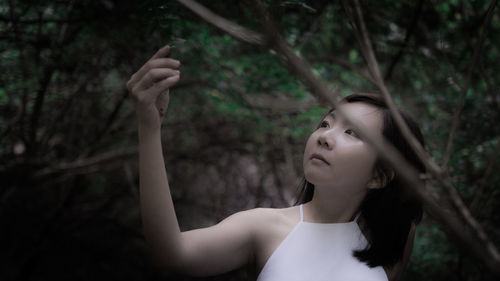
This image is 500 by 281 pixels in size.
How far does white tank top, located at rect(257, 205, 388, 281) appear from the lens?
140cm

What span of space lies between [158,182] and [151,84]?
0.27m

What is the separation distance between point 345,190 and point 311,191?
0.29 m

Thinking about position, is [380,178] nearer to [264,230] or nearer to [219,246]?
[264,230]

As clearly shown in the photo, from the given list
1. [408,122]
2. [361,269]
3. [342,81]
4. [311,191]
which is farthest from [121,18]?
[342,81]

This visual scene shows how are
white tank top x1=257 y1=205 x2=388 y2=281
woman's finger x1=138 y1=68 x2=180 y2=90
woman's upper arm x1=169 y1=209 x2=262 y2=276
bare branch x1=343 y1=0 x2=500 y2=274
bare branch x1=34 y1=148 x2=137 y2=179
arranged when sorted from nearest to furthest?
bare branch x1=343 y1=0 x2=500 y2=274 < woman's finger x1=138 y1=68 x2=180 y2=90 < woman's upper arm x1=169 y1=209 x2=262 y2=276 < white tank top x1=257 y1=205 x2=388 y2=281 < bare branch x1=34 y1=148 x2=137 y2=179

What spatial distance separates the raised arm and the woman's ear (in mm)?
729

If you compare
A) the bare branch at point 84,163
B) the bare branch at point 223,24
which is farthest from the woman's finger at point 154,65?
the bare branch at point 84,163

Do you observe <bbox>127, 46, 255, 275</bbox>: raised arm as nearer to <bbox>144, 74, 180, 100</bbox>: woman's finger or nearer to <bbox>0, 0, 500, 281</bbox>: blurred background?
<bbox>144, 74, 180, 100</bbox>: woman's finger

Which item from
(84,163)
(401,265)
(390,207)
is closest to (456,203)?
(390,207)

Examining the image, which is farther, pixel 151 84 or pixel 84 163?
pixel 84 163

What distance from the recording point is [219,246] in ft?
4.36

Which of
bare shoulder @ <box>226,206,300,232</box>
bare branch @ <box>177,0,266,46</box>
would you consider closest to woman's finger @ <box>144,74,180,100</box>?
bare branch @ <box>177,0,266,46</box>

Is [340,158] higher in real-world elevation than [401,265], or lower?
higher

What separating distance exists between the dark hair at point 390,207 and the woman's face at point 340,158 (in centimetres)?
10
